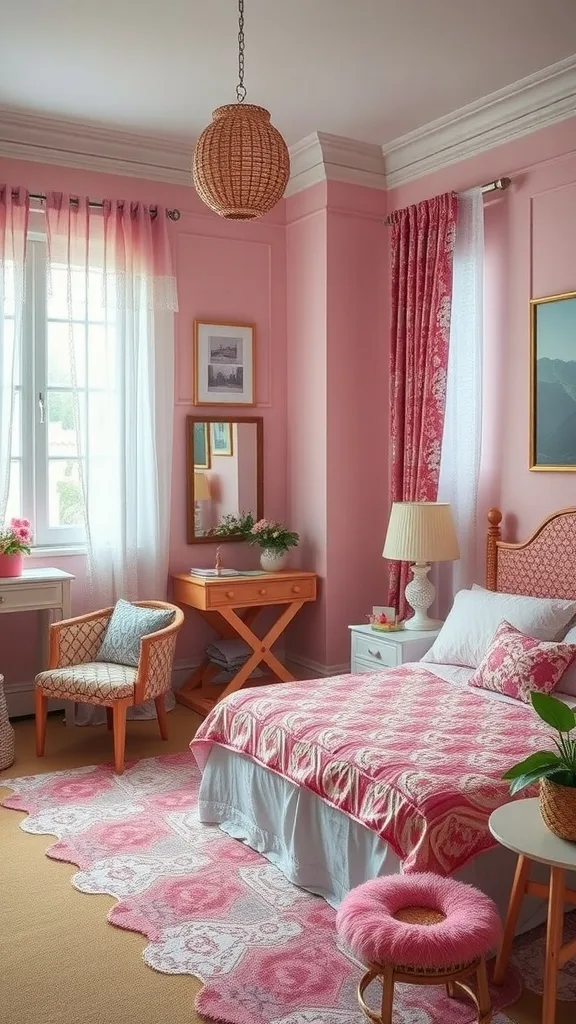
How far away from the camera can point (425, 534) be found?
477 centimetres

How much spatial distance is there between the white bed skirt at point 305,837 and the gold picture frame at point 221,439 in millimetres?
2331

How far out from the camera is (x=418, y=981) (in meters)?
2.17

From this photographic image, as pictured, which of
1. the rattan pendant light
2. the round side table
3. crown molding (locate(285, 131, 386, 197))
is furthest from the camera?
crown molding (locate(285, 131, 386, 197))

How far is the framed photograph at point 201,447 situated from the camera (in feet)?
18.7

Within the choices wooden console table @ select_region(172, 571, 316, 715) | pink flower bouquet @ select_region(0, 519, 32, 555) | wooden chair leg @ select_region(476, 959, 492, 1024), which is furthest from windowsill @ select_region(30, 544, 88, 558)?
wooden chair leg @ select_region(476, 959, 492, 1024)

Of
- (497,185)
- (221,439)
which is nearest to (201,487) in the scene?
(221,439)

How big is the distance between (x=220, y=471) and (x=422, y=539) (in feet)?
5.08

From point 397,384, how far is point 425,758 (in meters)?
2.79

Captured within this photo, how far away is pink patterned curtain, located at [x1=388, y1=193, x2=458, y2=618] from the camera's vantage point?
16.6 feet

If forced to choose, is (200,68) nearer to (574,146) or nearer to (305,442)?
(574,146)

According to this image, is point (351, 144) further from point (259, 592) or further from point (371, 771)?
point (371, 771)

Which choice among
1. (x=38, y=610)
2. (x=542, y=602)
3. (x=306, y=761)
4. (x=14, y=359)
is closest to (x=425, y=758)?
(x=306, y=761)

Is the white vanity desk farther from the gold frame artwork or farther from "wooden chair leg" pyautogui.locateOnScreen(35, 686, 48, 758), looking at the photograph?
the gold frame artwork

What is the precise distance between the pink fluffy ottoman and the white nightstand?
7.31ft
